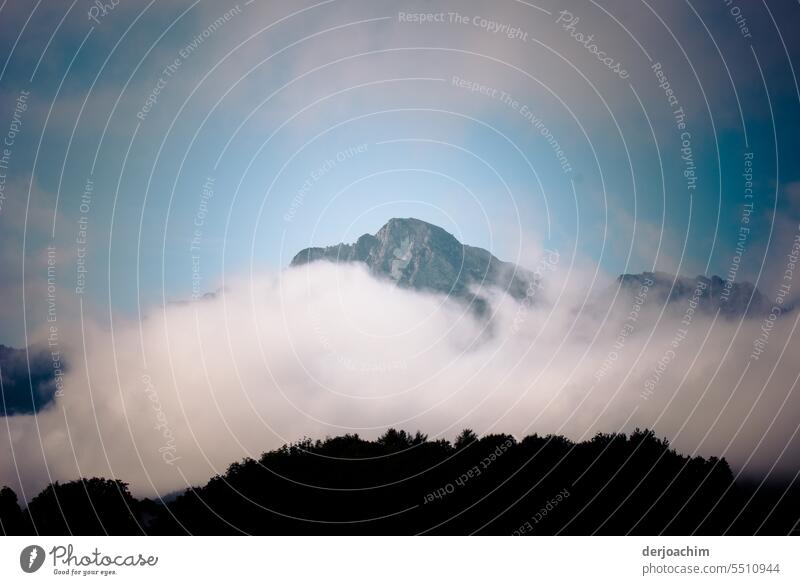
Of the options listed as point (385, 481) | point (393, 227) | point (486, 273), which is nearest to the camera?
point (385, 481)

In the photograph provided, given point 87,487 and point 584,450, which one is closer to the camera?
point 87,487

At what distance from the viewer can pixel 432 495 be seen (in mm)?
33500

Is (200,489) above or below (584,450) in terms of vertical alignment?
below

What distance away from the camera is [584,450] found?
33844 mm

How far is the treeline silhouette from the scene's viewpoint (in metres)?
30.9

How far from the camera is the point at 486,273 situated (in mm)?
39531

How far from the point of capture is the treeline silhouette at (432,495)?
101 feet
